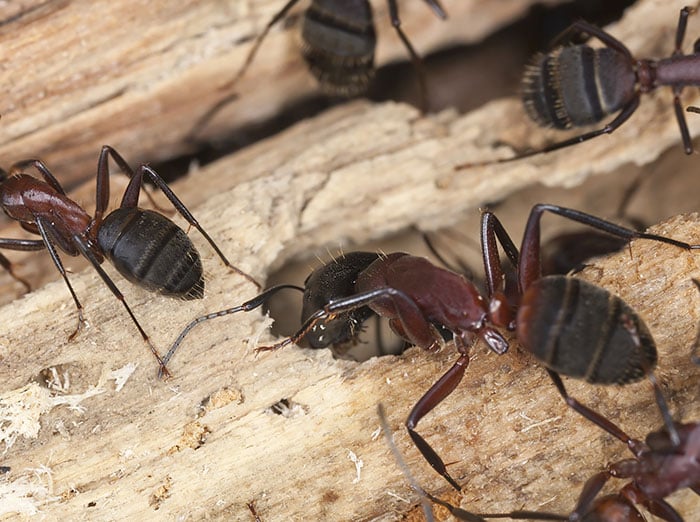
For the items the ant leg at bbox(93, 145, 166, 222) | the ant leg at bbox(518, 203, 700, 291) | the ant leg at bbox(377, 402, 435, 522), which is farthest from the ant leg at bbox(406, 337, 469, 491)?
the ant leg at bbox(93, 145, 166, 222)

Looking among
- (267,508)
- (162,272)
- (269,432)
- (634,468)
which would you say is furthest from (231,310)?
(634,468)

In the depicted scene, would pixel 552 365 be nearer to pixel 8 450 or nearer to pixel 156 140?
pixel 8 450

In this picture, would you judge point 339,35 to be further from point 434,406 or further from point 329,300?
point 434,406

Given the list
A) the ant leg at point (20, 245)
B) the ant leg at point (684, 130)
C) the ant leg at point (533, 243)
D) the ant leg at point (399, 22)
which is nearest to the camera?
the ant leg at point (533, 243)

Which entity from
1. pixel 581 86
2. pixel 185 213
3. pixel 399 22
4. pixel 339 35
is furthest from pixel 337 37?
pixel 185 213

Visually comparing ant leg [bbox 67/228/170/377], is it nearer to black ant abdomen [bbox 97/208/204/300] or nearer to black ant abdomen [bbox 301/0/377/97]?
black ant abdomen [bbox 97/208/204/300]

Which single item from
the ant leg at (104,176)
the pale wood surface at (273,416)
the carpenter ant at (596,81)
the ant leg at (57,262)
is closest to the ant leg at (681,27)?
the carpenter ant at (596,81)

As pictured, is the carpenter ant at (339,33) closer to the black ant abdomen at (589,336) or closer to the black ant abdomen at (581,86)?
the black ant abdomen at (581,86)
